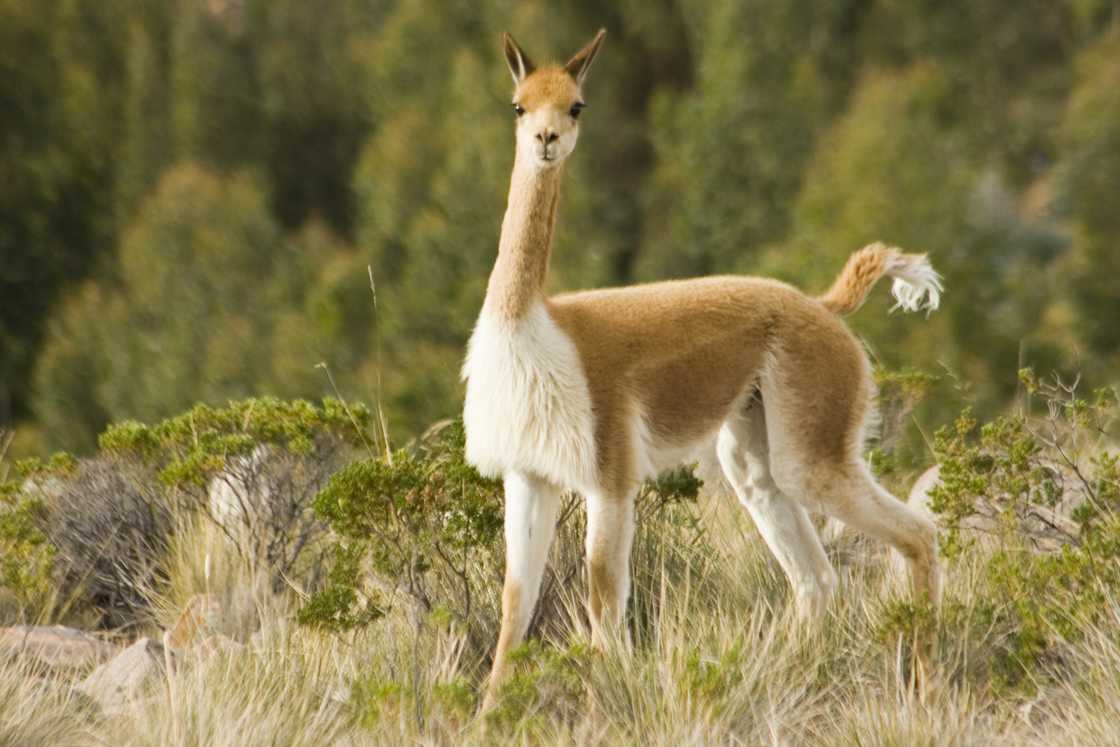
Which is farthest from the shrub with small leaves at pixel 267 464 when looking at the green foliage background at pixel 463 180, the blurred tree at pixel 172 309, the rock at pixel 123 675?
the blurred tree at pixel 172 309

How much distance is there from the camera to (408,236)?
Answer: 97.1 ft

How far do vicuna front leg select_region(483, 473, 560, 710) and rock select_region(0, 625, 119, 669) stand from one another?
79.7 inches

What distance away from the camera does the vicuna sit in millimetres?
5273

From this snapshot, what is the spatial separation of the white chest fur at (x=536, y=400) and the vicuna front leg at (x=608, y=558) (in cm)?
12

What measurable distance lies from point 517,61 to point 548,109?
13.3 inches

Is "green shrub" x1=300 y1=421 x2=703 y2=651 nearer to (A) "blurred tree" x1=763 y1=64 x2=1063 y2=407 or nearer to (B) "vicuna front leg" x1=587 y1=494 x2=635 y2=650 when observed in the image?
(B) "vicuna front leg" x1=587 y1=494 x2=635 y2=650

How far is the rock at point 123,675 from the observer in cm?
582

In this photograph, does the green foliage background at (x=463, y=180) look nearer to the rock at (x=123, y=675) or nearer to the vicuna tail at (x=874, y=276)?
the vicuna tail at (x=874, y=276)

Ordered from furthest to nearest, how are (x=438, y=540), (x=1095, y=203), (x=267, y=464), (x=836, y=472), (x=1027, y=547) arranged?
(x=1095, y=203), (x=267, y=464), (x=1027, y=547), (x=438, y=540), (x=836, y=472)

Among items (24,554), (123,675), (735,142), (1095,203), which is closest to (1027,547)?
A: (123,675)

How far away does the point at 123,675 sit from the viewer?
240 inches

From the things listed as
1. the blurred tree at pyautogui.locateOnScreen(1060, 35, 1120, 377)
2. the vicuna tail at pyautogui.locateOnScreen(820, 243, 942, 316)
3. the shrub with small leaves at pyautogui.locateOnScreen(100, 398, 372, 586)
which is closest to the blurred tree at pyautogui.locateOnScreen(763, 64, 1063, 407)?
the blurred tree at pyautogui.locateOnScreen(1060, 35, 1120, 377)

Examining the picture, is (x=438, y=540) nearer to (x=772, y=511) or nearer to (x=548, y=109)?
(x=772, y=511)

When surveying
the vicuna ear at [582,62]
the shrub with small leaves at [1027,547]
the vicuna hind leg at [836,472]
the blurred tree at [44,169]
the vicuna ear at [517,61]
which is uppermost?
the blurred tree at [44,169]
